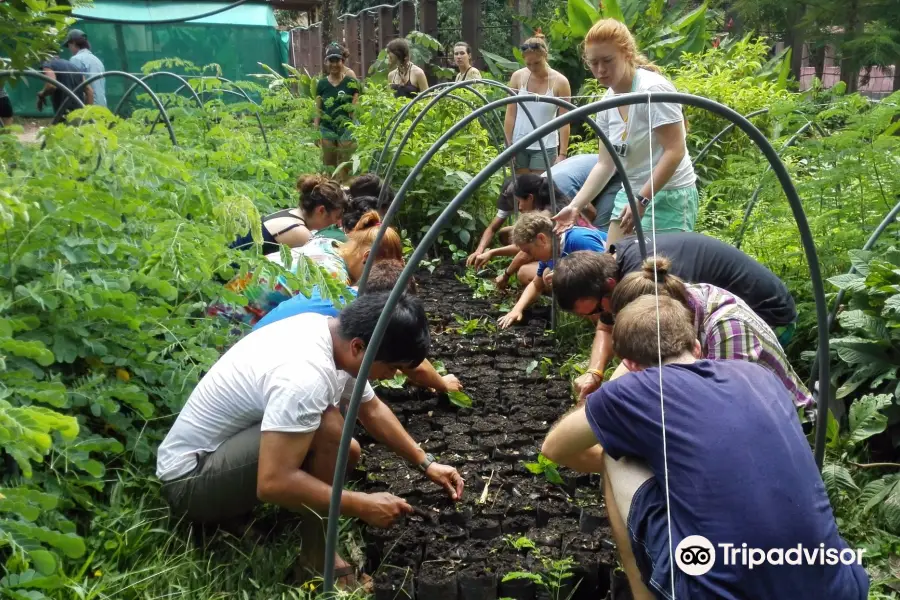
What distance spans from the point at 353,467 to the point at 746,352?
1507mm

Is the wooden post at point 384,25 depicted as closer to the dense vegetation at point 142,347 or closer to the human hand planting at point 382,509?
the dense vegetation at point 142,347

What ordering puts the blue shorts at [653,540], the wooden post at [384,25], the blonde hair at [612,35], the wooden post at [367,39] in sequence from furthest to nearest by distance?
the wooden post at [367,39] < the wooden post at [384,25] < the blonde hair at [612,35] < the blue shorts at [653,540]

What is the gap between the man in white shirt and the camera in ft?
7.84

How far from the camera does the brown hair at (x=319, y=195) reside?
13.9ft

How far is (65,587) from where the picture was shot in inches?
89.1

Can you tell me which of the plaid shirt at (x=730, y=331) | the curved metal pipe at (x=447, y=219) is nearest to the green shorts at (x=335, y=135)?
the plaid shirt at (x=730, y=331)

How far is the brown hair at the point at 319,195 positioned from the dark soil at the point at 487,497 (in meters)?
1.01

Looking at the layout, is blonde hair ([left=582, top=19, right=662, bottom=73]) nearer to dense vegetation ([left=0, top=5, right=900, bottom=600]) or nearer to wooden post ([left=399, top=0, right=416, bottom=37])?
dense vegetation ([left=0, top=5, right=900, bottom=600])

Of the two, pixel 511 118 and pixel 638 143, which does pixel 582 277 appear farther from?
pixel 511 118

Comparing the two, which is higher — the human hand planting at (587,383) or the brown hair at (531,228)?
the brown hair at (531,228)

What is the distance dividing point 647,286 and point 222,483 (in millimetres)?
1502

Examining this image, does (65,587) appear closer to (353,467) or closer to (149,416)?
(149,416)

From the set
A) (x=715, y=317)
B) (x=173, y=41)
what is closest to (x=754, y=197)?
(x=715, y=317)

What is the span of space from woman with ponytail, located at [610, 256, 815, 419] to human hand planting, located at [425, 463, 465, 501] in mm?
714
